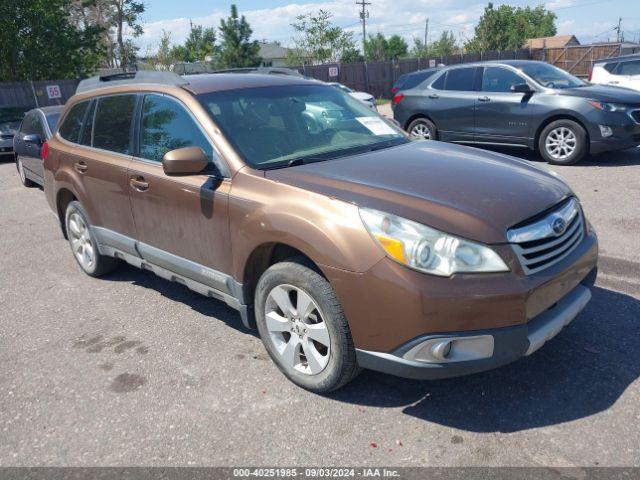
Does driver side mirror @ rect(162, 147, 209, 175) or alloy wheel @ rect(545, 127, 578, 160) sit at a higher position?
driver side mirror @ rect(162, 147, 209, 175)

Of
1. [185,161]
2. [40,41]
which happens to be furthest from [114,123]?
[40,41]

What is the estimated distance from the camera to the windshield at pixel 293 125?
141 inches

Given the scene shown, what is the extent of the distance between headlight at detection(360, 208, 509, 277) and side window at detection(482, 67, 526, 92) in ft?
25.4

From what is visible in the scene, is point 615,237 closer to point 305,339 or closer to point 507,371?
point 507,371

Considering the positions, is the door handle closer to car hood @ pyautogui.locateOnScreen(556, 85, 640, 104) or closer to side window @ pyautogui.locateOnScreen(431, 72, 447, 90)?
car hood @ pyautogui.locateOnScreen(556, 85, 640, 104)

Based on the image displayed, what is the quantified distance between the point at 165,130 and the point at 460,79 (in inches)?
297

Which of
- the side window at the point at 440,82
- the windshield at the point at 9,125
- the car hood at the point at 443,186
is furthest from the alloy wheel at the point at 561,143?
the windshield at the point at 9,125

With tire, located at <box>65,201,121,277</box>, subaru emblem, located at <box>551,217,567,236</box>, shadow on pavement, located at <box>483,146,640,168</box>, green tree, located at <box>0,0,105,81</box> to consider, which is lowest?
shadow on pavement, located at <box>483,146,640,168</box>

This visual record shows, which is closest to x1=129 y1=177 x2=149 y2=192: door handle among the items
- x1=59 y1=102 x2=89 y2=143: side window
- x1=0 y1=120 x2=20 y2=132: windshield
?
x1=59 y1=102 x2=89 y2=143: side window

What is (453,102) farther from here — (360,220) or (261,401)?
(261,401)

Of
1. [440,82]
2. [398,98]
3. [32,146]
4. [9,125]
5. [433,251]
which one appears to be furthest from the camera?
[9,125]

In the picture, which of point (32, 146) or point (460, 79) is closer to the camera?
point (32, 146)

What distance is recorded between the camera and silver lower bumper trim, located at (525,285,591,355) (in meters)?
2.74

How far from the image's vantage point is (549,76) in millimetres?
9492
